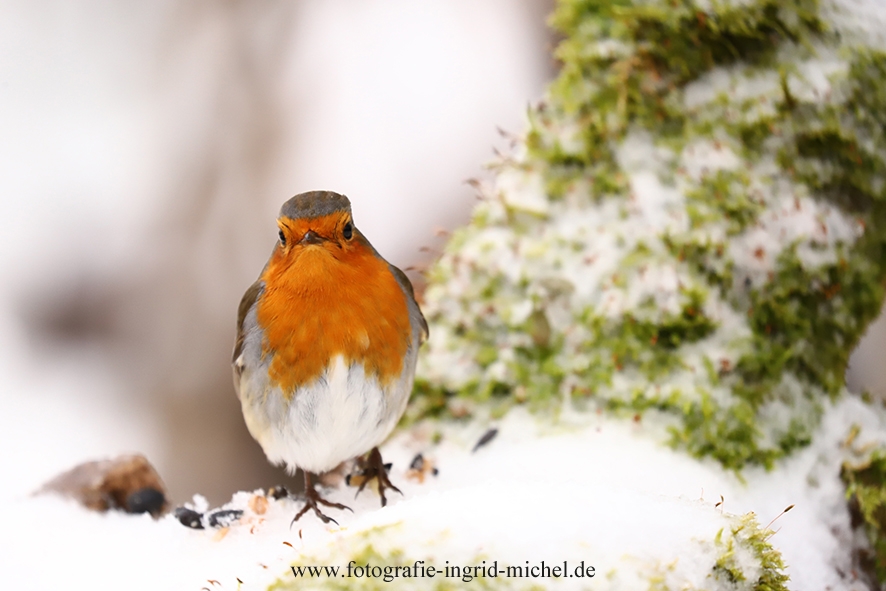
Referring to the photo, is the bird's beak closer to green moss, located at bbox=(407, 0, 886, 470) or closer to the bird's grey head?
the bird's grey head

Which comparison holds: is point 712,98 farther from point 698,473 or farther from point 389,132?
point 389,132

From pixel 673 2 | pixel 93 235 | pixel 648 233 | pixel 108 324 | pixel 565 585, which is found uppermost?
pixel 93 235

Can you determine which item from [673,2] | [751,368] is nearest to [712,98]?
[673,2]

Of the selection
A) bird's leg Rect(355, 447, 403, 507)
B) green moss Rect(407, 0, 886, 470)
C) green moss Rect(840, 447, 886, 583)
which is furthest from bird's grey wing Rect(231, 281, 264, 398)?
green moss Rect(840, 447, 886, 583)

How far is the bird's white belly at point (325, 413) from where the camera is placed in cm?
161

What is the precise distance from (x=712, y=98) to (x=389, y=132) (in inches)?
84.9

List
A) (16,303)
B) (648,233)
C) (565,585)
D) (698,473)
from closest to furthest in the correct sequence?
1. (565,585)
2. (698,473)
3. (648,233)
4. (16,303)

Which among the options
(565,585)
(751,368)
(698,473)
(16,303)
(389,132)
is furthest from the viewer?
(389,132)

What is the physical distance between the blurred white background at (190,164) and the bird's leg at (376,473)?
64.4 inches

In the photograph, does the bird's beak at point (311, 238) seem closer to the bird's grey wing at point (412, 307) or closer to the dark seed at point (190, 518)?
the bird's grey wing at point (412, 307)

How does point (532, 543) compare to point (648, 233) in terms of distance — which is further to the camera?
point (648, 233)

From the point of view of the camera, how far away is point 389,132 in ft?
12.7

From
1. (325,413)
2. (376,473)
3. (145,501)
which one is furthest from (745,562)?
(145,501)

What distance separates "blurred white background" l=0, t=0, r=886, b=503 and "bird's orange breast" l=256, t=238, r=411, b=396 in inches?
73.2
